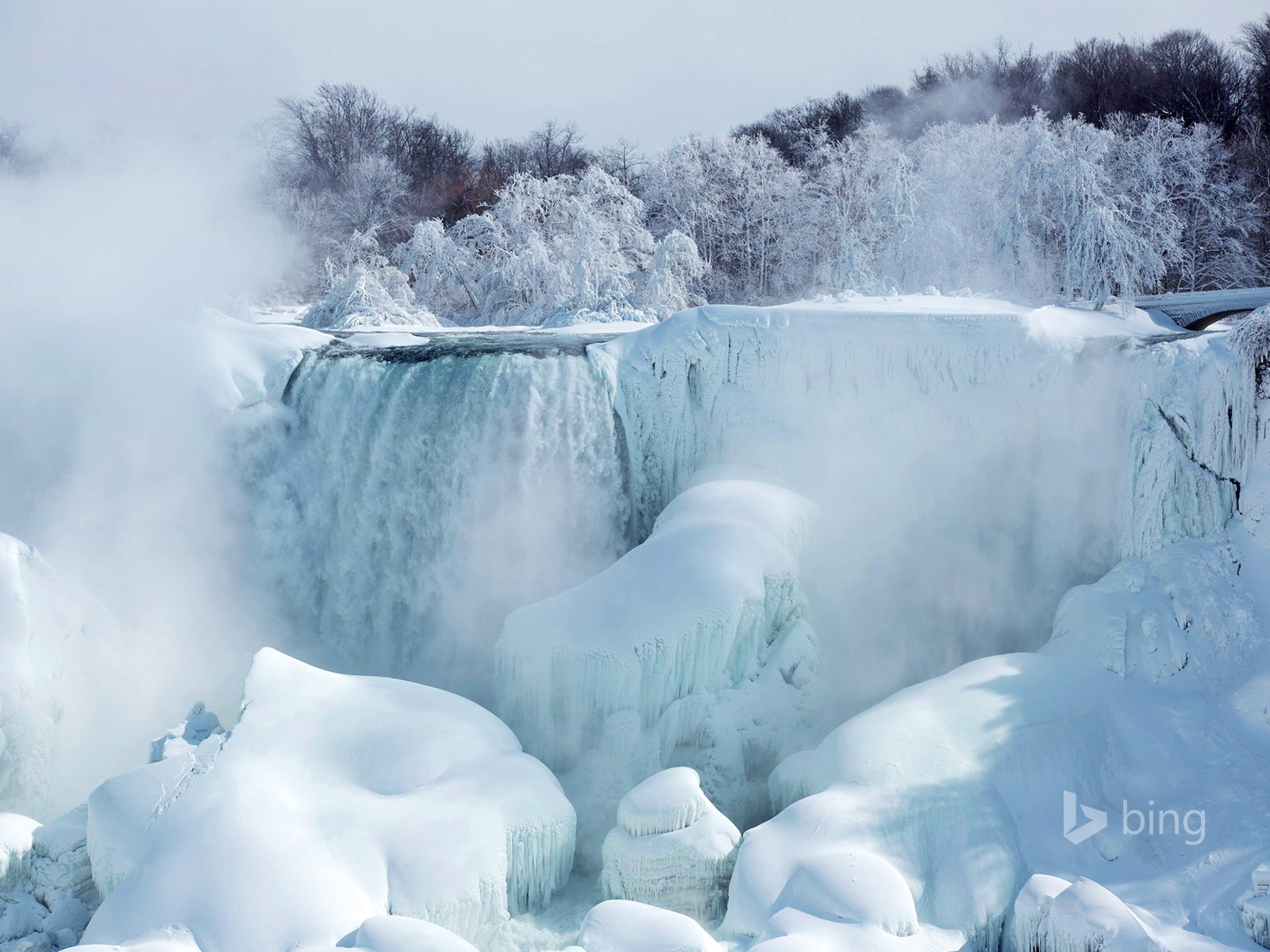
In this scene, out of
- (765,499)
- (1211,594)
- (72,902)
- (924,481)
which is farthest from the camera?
(924,481)

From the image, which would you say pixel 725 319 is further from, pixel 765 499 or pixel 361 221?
pixel 361 221

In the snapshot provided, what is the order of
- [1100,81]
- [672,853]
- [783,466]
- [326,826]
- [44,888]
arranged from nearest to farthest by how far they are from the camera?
[326,826] → [672,853] → [44,888] → [783,466] → [1100,81]

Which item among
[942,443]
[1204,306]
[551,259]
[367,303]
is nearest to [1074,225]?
[1204,306]

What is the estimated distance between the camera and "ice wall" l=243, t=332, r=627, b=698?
8914 mm

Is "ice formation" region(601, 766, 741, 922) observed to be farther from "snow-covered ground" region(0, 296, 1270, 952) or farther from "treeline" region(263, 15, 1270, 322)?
"treeline" region(263, 15, 1270, 322)

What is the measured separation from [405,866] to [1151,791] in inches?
166

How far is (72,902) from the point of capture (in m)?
5.35

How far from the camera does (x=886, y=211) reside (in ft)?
60.1

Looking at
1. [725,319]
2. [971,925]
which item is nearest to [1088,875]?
[971,925]

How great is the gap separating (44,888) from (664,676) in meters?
3.82

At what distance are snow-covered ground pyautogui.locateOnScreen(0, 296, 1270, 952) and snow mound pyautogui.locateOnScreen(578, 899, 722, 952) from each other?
1.3 inches

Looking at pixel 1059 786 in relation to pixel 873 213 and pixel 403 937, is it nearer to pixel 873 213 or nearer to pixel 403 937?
pixel 403 937

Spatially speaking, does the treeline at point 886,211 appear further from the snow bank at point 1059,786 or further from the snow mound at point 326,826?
the snow mound at point 326,826

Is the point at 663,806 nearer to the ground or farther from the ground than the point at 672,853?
farther from the ground
